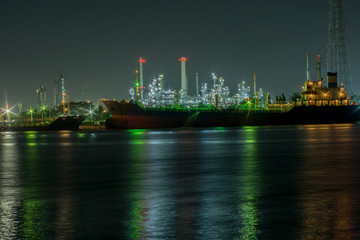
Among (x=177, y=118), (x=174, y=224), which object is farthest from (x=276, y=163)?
(x=177, y=118)

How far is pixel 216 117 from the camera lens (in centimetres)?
11225

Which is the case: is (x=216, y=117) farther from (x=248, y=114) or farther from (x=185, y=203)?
(x=185, y=203)

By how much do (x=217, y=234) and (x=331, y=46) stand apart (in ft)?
351

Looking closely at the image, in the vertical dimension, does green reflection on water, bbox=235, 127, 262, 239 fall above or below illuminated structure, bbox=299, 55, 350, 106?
below

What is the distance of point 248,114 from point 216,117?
25.7 ft

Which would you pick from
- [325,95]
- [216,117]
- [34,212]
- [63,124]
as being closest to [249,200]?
[34,212]

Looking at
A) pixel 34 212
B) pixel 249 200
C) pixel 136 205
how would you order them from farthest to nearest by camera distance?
pixel 249 200 < pixel 136 205 < pixel 34 212

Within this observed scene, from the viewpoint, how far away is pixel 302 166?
61.0ft

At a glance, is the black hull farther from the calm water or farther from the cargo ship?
the calm water

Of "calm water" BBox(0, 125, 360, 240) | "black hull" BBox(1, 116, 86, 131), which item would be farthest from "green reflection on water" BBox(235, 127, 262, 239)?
"black hull" BBox(1, 116, 86, 131)

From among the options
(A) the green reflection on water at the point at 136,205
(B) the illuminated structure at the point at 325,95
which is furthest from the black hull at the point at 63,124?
(A) the green reflection on water at the point at 136,205

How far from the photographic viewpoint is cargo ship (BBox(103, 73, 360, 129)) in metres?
107

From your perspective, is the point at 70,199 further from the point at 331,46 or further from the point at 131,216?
the point at 331,46

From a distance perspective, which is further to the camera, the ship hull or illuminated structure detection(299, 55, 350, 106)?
illuminated structure detection(299, 55, 350, 106)
